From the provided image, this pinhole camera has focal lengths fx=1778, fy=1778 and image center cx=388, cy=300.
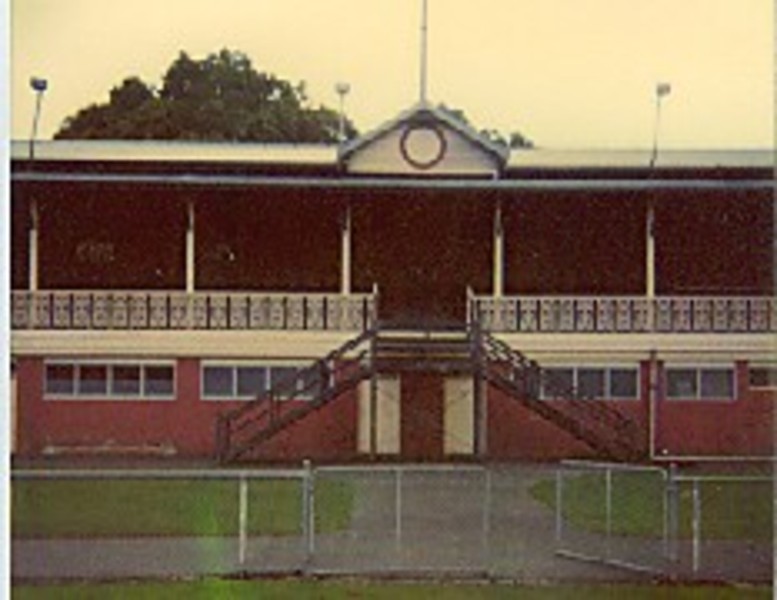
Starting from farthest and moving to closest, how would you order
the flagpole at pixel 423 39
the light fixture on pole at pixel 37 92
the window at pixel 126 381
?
the window at pixel 126 381 → the flagpole at pixel 423 39 → the light fixture on pole at pixel 37 92

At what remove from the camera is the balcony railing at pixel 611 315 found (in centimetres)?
576

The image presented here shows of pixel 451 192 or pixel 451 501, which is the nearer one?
pixel 451 501

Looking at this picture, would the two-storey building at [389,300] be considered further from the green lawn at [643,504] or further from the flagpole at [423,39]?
the flagpole at [423,39]

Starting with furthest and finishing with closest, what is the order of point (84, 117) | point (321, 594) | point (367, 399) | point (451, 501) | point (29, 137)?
point (367, 399) → point (451, 501) → point (321, 594) → point (84, 117) → point (29, 137)

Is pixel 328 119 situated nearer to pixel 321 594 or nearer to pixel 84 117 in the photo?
pixel 84 117

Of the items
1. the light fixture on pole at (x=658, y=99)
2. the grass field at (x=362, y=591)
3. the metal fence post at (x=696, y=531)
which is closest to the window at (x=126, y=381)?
the grass field at (x=362, y=591)

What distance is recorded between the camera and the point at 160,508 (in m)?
5.90

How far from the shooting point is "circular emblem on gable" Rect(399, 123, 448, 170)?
548cm

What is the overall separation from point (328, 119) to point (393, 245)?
1.50 meters

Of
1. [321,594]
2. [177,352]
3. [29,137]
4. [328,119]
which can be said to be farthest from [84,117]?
[177,352]

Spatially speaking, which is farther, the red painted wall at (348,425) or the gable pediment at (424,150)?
the red painted wall at (348,425)

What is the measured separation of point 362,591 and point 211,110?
153 cm

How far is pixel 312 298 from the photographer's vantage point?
7.34 meters

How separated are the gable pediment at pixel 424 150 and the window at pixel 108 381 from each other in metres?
1.04
